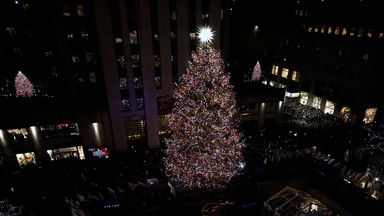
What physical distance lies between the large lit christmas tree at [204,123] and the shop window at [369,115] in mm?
30975

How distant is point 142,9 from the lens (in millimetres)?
24953

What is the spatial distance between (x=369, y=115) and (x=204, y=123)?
→ 3481cm

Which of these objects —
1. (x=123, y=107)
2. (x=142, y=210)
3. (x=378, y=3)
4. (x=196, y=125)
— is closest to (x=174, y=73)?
(x=123, y=107)

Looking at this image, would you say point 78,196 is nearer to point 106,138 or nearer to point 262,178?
point 106,138

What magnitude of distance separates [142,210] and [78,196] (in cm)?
475

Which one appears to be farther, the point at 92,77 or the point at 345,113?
the point at 345,113

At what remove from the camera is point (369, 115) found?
1469 inches

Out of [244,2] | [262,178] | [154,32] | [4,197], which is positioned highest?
[244,2]

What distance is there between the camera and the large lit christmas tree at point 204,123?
1517 cm

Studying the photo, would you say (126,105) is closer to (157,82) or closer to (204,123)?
(157,82)

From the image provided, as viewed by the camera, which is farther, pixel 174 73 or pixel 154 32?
pixel 174 73

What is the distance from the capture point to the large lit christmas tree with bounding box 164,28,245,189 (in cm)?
1517

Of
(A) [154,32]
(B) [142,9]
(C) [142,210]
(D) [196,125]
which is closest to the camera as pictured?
(D) [196,125]

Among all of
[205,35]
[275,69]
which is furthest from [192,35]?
[275,69]
